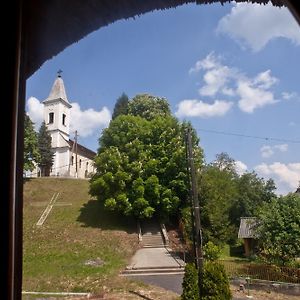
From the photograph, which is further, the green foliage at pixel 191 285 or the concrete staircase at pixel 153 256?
the concrete staircase at pixel 153 256

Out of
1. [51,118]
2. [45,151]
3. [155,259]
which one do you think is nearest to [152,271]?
[155,259]

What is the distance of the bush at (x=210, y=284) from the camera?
352 inches

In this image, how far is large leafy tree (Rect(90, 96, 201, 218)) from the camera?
21422 millimetres

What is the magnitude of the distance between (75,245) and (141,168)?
6242mm

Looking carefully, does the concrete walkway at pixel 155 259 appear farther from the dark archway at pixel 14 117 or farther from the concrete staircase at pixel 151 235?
the dark archway at pixel 14 117

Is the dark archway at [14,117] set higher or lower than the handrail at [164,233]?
higher

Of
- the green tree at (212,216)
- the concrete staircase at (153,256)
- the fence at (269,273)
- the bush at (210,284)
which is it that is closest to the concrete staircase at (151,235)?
the concrete staircase at (153,256)

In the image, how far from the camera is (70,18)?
48.5 inches

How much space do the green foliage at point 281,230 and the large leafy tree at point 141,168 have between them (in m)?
7.02

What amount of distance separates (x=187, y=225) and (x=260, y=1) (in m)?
17.4

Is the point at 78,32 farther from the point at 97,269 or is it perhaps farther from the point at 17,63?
the point at 97,269

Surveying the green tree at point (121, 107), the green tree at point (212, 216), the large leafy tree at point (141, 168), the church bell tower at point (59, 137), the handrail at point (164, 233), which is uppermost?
the green tree at point (121, 107)

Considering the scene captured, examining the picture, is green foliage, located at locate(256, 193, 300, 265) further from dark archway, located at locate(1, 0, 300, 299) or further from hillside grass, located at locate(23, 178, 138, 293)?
dark archway, located at locate(1, 0, 300, 299)

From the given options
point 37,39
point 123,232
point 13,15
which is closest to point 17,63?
point 13,15
